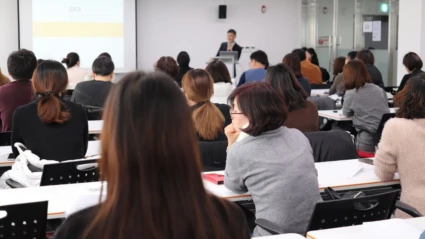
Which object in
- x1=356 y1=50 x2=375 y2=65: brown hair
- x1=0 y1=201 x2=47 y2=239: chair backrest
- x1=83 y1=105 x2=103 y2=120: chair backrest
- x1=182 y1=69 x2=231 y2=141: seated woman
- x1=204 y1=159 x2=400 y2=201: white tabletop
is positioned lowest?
x1=204 y1=159 x2=400 y2=201: white tabletop

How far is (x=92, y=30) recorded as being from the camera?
40.4 ft

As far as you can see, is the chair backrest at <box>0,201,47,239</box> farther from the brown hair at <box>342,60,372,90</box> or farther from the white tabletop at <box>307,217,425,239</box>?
the brown hair at <box>342,60,372,90</box>

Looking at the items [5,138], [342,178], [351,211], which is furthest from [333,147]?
[5,138]

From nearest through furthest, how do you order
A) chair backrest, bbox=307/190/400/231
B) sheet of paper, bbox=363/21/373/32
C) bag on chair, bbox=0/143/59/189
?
chair backrest, bbox=307/190/400/231, bag on chair, bbox=0/143/59/189, sheet of paper, bbox=363/21/373/32

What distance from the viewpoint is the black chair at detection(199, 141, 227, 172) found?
416 cm

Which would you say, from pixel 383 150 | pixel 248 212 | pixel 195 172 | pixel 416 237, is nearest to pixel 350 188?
pixel 383 150

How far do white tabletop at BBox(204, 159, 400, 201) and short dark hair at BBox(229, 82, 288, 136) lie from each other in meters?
0.47

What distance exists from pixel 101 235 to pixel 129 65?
37.4ft

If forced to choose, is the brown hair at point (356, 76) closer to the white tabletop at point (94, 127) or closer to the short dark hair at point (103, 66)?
the short dark hair at point (103, 66)

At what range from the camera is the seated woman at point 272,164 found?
3035mm

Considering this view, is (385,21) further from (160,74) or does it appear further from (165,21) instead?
(160,74)

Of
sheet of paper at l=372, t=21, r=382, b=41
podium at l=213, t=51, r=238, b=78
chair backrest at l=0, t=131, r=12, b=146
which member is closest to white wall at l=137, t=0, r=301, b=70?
podium at l=213, t=51, r=238, b=78

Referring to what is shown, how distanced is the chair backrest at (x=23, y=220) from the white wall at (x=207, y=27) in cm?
1009

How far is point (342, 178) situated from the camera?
3.82m
